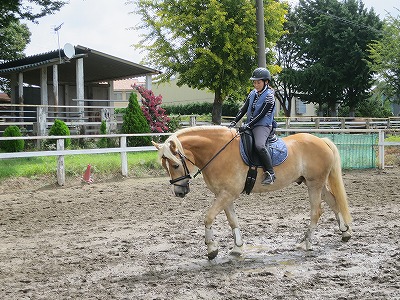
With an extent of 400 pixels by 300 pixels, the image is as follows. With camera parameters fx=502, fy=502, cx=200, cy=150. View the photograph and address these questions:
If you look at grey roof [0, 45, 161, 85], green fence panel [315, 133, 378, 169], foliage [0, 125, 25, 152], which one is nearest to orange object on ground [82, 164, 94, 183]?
foliage [0, 125, 25, 152]

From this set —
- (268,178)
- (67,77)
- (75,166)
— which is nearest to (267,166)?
(268,178)

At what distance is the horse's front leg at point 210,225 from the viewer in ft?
20.0

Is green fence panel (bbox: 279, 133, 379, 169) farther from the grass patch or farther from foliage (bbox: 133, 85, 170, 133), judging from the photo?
foliage (bbox: 133, 85, 170, 133)

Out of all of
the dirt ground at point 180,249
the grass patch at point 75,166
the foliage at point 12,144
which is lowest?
the dirt ground at point 180,249

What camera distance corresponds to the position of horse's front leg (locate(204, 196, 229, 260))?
6.10m

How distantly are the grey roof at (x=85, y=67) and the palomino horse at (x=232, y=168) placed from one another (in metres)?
15.6

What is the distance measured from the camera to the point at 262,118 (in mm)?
6578

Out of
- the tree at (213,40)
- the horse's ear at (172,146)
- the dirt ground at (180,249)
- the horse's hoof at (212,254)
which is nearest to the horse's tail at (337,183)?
the dirt ground at (180,249)

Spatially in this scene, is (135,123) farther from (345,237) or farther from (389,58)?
(389,58)

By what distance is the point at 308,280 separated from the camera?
5.27 meters

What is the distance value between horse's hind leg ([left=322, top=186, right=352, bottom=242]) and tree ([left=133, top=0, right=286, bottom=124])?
769 inches

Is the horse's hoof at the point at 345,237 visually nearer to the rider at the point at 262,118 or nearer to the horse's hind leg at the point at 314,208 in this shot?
the horse's hind leg at the point at 314,208

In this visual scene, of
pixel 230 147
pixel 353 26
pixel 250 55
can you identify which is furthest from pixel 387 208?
pixel 353 26

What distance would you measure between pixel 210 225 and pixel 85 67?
65.7ft
